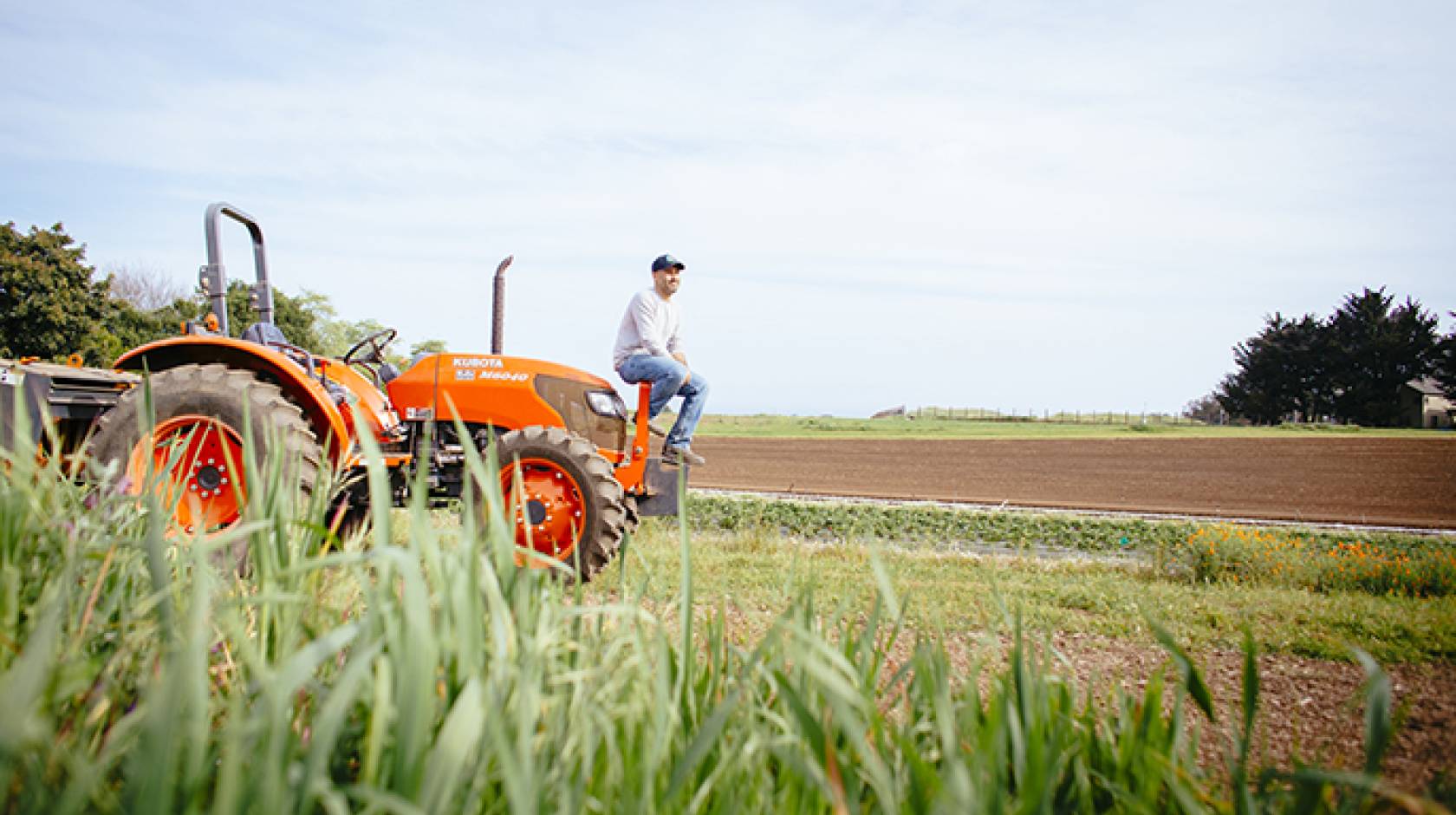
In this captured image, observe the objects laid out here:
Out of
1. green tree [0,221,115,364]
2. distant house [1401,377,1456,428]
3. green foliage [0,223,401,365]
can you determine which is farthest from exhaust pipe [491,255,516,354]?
distant house [1401,377,1456,428]

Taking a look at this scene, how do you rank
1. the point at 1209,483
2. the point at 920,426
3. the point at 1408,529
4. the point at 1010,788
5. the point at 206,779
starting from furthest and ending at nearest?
the point at 920,426
the point at 1209,483
the point at 1408,529
the point at 1010,788
the point at 206,779

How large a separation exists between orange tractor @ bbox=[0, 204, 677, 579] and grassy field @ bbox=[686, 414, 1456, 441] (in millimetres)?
25473

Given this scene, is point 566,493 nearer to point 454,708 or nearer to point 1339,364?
point 454,708

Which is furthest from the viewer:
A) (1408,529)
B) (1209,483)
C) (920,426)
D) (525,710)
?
(920,426)

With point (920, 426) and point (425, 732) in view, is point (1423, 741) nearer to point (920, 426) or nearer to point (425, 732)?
point (425, 732)

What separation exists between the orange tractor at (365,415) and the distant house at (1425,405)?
55115 millimetres

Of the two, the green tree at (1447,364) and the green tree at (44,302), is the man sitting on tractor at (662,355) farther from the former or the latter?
the green tree at (1447,364)

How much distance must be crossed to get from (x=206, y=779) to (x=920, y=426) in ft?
136

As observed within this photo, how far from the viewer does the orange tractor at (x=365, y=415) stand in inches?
197

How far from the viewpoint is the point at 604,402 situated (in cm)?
633

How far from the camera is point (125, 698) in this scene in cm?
157

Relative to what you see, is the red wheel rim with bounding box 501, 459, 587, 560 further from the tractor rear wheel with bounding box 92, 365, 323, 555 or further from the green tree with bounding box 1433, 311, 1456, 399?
the green tree with bounding box 1433, 311, 1456, 399

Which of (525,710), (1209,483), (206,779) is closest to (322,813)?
(206,779)

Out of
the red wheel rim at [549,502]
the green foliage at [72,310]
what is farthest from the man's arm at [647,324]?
the green foliage at [72,310]
